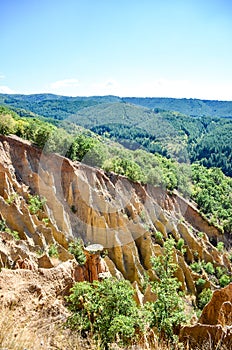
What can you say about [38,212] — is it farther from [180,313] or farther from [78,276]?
[180,313]

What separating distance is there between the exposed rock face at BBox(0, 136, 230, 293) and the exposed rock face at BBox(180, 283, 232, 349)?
12.1 meters

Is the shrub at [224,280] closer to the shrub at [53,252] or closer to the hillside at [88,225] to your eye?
the hillside at [88,225]

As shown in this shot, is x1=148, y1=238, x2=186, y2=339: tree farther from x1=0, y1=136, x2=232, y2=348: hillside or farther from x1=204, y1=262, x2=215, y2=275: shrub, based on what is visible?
x1=204, y1=262, x2=215, y2=275: shrub

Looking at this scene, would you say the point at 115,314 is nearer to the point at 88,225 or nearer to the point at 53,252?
the point at 53,252

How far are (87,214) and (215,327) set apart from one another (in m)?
22.8

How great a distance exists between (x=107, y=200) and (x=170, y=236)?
30.0 ft

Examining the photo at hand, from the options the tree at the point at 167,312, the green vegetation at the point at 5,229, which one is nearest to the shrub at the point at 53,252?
the green vegetation at the point at 5,229

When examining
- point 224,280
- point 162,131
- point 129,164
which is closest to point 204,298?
point 224,280

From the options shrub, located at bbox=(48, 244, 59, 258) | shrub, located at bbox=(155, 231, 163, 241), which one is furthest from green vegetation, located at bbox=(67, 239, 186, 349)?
shrub, located at bbox=(155, 231, 163, 241)

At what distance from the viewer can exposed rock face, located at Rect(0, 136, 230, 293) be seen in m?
26.6

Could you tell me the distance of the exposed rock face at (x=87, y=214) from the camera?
2657 cm

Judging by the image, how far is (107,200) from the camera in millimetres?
36219

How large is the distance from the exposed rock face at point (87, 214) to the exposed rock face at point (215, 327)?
12.1m

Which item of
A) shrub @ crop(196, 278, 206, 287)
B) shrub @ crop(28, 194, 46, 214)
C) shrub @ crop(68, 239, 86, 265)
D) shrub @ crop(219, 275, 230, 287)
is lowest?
shrub @ crop(219, 275, 230, 287)
